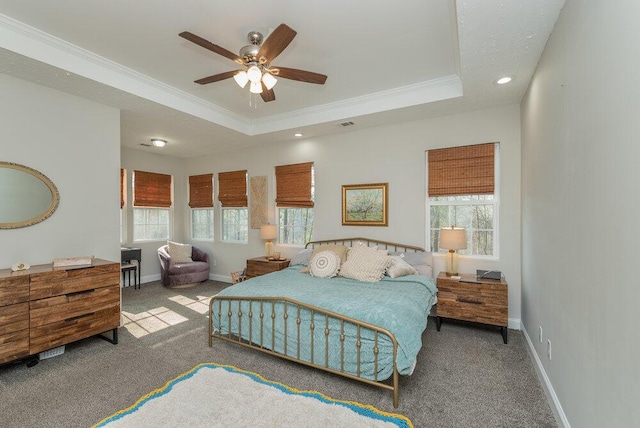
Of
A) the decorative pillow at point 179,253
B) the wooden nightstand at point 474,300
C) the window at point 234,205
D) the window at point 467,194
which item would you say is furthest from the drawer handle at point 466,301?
the decorative pillow at point 179,253

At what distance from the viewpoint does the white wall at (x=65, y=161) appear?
9.77 ft

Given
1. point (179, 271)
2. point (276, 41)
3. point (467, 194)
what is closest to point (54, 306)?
point (179, 271)

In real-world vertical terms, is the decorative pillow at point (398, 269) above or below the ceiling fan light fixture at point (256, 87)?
below

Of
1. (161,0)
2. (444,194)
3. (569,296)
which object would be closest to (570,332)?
(569,296)

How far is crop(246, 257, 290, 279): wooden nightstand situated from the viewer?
477 centimetres

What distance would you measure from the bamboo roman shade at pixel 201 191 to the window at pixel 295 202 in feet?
6.08

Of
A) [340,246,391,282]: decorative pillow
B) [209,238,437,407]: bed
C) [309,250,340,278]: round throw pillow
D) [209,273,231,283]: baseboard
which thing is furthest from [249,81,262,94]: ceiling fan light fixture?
[209,273,231,283]: baseboard

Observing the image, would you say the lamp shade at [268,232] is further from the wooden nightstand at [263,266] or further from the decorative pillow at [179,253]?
the decorative pillow at [179,253]

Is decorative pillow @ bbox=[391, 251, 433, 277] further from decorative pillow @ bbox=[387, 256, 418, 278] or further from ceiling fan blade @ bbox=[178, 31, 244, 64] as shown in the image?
ceiling fan blade @ bbox=[178, 31, 244, 64]

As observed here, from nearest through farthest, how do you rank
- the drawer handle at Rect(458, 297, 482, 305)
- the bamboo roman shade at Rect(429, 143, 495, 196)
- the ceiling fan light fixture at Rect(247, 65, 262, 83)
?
the ceiling fan light fixture at Rect(247, 65, 262, 83), the drawer handle at Rect(458, 297, 482, 305), the bamboo roman shade at Rect(429, 143, 495, 196)

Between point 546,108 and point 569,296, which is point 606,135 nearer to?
point 569,296

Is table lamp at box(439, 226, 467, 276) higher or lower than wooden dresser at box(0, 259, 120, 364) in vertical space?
higher

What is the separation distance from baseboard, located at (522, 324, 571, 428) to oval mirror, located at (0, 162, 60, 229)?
4.79m

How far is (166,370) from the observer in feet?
8.87
